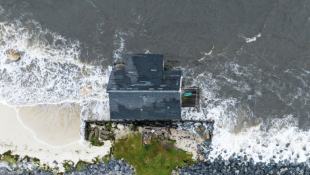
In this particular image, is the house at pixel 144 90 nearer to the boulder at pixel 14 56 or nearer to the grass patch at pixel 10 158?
the boulder at pixel 14 56

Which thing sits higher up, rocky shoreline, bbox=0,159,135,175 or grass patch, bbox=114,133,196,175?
grass patch, bbox=114,133,196,175

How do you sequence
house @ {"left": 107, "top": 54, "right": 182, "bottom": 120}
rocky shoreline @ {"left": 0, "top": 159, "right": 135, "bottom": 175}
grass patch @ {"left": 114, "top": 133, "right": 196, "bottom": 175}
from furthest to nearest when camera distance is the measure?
rocky shoreline @ {"left": 0, "top": 159, "right": 135, "bottom": 175} < grass patch @ {"left": 114, "top": 133, "right": 196, "bottom": 175} < house @ {"left": 107, "top": 54, "right": 182, "bottom": 120}

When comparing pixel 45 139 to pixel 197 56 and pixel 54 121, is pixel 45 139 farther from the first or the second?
pixel 197 56

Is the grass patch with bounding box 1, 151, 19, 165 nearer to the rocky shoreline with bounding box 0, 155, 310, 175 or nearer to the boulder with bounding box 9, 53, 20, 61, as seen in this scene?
the rocky shoreline with bounding box 0, 155, 310, 175

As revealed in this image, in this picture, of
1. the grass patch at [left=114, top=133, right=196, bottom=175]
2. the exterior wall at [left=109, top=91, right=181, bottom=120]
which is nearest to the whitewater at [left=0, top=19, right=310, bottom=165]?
the grass patch at [left=114, top=133, right=196, bottom=175]

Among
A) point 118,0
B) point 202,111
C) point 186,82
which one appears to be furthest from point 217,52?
point 118,0

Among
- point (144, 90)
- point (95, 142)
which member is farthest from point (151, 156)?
point (144, 90)

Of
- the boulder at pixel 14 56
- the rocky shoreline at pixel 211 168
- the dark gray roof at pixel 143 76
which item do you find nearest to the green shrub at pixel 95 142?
the rocky shoreline at pixel 211 168
